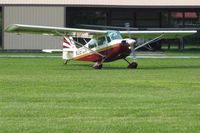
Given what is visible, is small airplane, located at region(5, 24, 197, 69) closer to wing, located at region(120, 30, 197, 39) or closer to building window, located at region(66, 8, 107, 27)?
wing, located at region(120, 30, 197, 39)

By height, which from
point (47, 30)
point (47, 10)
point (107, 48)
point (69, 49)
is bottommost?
point (69, 49)

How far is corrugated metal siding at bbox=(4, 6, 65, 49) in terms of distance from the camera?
54.9 metres

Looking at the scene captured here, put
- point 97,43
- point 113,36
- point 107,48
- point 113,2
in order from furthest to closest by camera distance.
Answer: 1. point 113,2
2. point 97,43
3. point 107,48
4. point 113,36

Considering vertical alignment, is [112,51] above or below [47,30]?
below

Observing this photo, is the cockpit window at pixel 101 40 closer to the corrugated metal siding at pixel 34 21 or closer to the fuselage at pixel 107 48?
the fuselage at pixel 107 48

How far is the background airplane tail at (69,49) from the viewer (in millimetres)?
34469

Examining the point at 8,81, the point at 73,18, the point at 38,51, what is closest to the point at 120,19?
the point at 73,18

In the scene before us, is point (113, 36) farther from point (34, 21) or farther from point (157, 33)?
point (34, 21)

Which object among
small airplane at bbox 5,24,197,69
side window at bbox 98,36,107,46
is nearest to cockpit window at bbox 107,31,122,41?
small airplane at bbox 5,24,197,69

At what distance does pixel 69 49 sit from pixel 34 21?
20.9 m

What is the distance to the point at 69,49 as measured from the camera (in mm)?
34750

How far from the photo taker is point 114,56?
3175 centimetres

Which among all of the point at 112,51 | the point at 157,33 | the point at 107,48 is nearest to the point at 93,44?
the point at 107,48

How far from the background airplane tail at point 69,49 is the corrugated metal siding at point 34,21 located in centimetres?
1932
